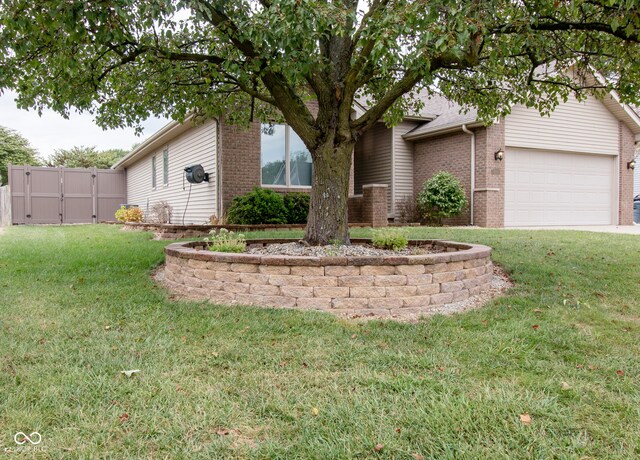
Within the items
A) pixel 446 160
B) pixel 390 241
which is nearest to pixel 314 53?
pixel 390 241

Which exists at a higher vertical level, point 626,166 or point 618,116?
point 618,116

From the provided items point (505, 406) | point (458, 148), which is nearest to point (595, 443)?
point (505, 406)

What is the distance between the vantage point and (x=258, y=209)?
10070 millimetres

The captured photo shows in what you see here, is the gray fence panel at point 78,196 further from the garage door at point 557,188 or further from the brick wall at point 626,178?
the brick wall at point 626,178

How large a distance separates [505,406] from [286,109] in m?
4.16

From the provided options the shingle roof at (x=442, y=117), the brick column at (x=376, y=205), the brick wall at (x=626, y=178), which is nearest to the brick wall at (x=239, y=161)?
the brick column at (x=376, y=205)

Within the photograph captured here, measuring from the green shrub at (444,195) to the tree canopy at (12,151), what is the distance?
94.1ft

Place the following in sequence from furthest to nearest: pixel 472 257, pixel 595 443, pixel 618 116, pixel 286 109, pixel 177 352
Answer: pixel 618 116
pixel 286 109
pixel 472 257
pixel 177 352
pixel 595 443

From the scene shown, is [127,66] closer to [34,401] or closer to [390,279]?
[390,279]

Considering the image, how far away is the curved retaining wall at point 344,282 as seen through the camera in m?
4.01

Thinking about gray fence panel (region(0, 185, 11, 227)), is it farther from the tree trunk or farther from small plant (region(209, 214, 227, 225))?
the tree trunk

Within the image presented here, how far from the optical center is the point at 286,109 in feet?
17.7

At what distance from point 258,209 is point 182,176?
14.8 ft

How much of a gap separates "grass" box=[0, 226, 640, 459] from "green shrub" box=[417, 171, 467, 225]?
23.9 feet
